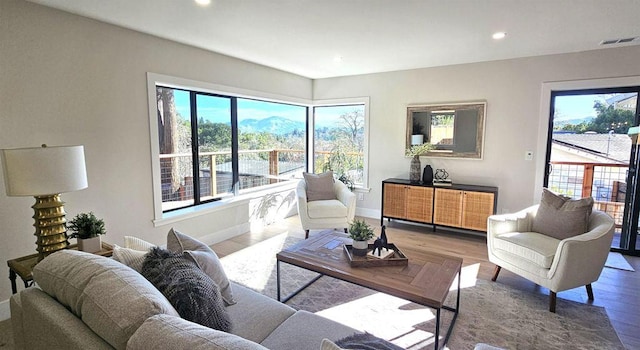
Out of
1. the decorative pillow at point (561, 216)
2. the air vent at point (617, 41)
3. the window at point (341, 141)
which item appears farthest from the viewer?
the window at point (341, 141)

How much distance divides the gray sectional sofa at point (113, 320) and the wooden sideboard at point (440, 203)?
10.8ft

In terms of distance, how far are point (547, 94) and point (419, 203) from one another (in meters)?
2.10

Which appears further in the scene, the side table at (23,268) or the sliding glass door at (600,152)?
the sliding glass door at (600,152)

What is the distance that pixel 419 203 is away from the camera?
4.71 m

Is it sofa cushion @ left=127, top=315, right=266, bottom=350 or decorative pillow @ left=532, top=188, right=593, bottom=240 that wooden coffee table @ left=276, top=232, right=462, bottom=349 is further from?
sofa cushion @ left=127, top=315, right=266, bottom=350

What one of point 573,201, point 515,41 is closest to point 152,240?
point 573,201

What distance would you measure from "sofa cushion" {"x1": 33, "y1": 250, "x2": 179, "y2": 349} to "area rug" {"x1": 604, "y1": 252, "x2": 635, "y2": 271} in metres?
4.49

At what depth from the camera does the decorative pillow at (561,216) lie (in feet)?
9.61

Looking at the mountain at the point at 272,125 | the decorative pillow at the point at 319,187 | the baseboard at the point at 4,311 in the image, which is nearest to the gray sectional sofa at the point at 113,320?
the baseboard at the point at 4,311

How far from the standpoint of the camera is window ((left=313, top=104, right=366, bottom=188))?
18.6ft

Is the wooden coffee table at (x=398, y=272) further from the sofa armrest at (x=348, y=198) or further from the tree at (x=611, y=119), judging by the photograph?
the tree at (x=611, y=119)

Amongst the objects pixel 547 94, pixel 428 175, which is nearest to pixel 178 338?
pixel 428 175

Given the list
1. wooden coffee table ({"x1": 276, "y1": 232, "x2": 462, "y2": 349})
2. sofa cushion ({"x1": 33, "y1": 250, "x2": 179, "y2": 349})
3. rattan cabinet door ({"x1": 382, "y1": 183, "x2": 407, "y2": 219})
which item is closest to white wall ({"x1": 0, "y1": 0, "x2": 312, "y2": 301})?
sofa cushion ({"x1": 33, "y1": 250, "x2": 179, "y2": 349})

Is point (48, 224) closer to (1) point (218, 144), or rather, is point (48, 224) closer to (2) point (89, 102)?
(2) point (89, 102)
